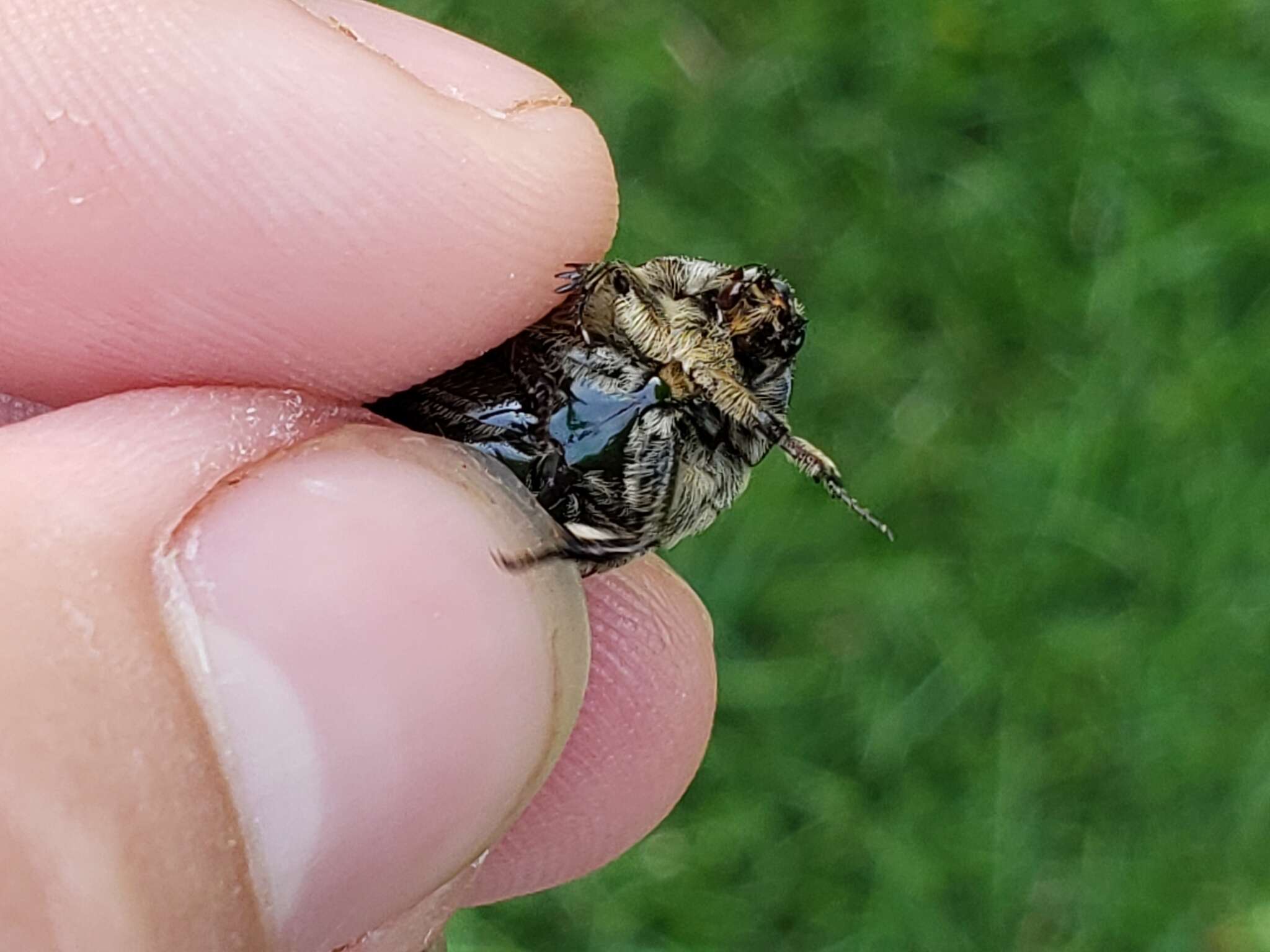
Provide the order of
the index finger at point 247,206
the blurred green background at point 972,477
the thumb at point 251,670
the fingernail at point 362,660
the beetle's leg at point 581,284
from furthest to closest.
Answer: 1. the blurred green background at point 972,477
2. the beetle's leg at point 581,284
3. the index finger at point 247,206
4. the fingernail at point 362,660
5. the thumb at point 251,670

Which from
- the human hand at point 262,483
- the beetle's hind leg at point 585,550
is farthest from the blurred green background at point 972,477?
the beetle's hind leg at point 585,550

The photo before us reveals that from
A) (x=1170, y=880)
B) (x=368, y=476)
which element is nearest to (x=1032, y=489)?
(x=1170, y=880)

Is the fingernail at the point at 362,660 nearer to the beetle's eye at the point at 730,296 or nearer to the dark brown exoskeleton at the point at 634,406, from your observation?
the dark brown exoskeleton at the point at 634,406

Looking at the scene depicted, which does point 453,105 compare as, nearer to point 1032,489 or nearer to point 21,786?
point 21,786

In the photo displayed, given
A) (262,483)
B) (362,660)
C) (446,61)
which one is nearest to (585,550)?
(362,660)

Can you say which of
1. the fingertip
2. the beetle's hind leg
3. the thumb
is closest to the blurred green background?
the fingertip

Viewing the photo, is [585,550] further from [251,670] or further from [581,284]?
[251,670]

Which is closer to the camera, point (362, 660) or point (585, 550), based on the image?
point (362, 660)
